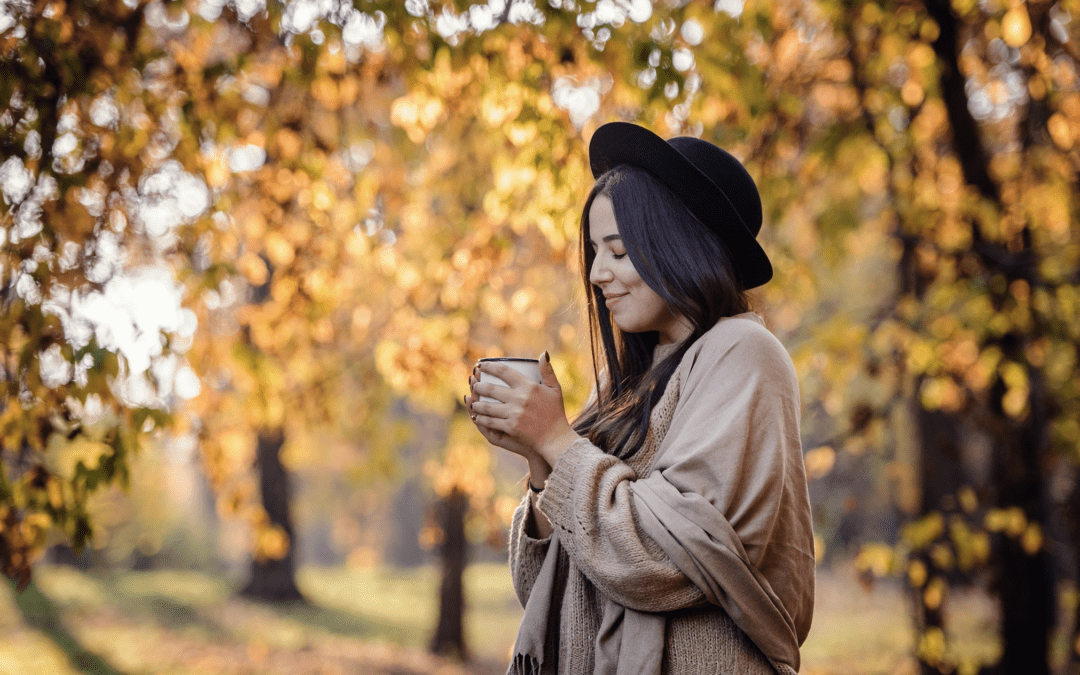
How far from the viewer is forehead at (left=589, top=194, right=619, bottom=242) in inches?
66.4

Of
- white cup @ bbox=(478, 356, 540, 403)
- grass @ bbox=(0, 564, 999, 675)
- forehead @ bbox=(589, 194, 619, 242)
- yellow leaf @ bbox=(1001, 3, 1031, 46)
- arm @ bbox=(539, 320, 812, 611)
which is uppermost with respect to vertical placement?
yellow leaf @ bbox=(1001, 3, 1031, 46)

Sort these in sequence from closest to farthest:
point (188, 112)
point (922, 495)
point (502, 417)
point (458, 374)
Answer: point (502, 417)
point (188, 112)
point (458, 374)
point (922, 495)

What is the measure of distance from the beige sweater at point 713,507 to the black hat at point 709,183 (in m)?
0.16

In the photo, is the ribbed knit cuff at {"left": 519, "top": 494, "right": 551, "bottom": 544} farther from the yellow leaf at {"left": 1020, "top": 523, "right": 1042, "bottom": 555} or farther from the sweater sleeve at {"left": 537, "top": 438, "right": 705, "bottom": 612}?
the yellow leaf at {"left": 1020, "top": 523, "right": 1042, "bottom": 555}

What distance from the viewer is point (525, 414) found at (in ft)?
5.00

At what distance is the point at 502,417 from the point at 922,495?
477cm

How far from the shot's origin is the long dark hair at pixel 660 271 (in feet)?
5.23

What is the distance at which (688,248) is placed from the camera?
161 cm

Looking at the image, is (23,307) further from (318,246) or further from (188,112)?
(318,246)

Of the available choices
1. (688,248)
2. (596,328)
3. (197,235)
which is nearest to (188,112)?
(197,235)

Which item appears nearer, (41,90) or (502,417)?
(502,417)

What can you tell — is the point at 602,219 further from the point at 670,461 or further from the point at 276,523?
the point at 276,523

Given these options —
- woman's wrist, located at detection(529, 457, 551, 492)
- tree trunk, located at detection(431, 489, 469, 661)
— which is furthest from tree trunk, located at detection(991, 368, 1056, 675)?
tree trunk, located at detection(431, 489, 469, 661)

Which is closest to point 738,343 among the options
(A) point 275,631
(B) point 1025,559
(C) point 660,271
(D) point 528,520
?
(C) point 660,271
